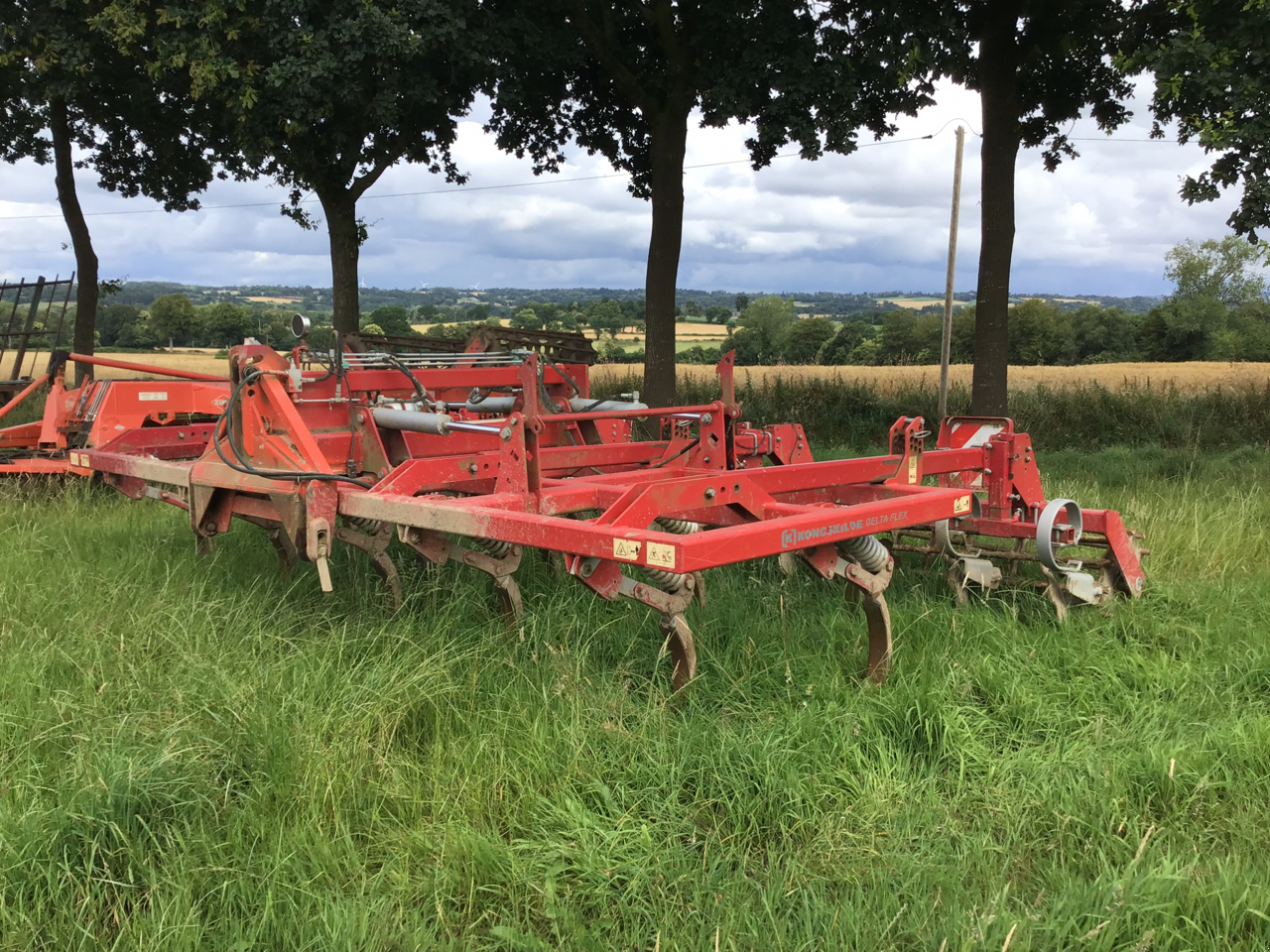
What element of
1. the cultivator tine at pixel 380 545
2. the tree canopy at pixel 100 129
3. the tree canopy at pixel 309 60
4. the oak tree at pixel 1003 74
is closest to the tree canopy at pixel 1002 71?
the oak tree at pixel 1003 74

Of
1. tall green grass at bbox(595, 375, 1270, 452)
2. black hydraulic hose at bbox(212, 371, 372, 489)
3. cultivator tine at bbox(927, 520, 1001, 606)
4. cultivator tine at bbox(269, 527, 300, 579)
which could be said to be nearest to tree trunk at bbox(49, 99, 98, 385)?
tall green grass at bbox(595, 375, 1270, 452)

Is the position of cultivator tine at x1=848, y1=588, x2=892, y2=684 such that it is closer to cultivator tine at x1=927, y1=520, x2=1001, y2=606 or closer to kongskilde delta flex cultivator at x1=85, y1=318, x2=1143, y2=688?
kongskilde delta flex cultivator at x1=85, y1=318, x2=1143, y2=688

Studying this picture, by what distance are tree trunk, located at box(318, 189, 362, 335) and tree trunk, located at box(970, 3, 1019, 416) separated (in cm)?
789

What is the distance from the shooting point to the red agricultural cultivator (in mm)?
6996

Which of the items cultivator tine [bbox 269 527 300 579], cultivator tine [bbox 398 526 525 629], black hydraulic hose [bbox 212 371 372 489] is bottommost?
cultivator tine [bbox 269 527 300 579]

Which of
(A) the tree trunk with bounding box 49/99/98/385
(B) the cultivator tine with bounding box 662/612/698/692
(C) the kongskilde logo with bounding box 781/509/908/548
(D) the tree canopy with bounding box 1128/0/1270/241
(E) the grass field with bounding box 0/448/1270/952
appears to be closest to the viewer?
(E) the grass field with bounding box 0/448/1270/952

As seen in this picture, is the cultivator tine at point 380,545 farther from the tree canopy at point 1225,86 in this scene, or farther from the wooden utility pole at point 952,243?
the wooden utility pole at point 952,243

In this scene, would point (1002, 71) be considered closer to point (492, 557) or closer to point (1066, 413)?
point (1066, 413)

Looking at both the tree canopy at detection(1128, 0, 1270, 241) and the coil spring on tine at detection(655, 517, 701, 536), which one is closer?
the coil spring on tine at detection(655, 517, 701, 536)

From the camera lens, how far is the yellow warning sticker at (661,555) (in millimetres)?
3143

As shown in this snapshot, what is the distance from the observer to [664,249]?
1116 cm

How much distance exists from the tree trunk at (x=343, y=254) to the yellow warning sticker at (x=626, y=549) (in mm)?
10716

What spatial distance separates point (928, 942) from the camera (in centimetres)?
246

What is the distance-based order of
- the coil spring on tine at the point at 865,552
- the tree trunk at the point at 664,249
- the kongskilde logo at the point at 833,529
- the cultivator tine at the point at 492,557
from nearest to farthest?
the kongskilde logo at the point at 833,529 < the coil spring on tine at the point at 865,552 < the cultivator tine at the point at 492,557 < the tree trunk at the point at 664,249
